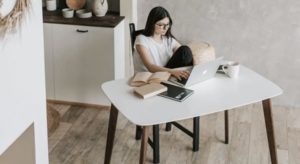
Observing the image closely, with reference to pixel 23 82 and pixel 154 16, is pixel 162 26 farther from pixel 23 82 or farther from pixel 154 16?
pixel 23 82

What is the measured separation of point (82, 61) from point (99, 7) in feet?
1.59

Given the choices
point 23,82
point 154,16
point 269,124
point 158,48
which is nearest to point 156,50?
point 158,48

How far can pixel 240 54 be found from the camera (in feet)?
15.2

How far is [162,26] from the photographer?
373 centimetres

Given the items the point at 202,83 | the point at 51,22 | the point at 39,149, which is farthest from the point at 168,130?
the point at 39,149

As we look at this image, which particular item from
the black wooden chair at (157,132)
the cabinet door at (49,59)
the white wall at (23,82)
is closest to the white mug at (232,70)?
the black wooden chair at (157,132)

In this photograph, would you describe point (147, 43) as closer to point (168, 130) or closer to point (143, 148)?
point (168, 130)

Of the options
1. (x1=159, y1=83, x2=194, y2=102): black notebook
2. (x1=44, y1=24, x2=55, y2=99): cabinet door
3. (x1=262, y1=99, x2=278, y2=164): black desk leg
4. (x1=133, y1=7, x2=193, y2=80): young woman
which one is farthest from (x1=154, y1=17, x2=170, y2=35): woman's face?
(x1=44, y1=24, x2=55, y2=99): cabinet door

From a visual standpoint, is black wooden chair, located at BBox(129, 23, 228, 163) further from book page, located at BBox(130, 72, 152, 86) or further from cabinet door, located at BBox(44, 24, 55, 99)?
cabinet door, located at BBox(44, 24, 55, 99)

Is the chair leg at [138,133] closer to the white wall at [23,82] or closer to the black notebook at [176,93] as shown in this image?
the black notebook at [176,93]

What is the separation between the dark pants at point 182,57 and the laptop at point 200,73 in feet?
1.19

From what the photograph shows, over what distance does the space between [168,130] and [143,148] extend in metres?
1.35

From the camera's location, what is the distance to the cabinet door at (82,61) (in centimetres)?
438

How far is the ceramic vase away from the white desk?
131 cm
